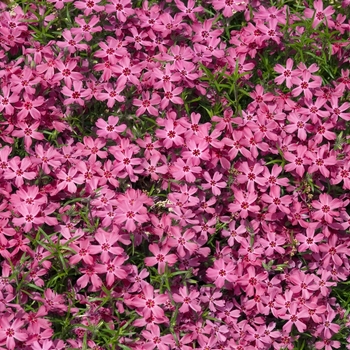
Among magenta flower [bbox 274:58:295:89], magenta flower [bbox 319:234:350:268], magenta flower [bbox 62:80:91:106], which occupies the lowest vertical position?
magenta flower [bbox 319:234:350:268]

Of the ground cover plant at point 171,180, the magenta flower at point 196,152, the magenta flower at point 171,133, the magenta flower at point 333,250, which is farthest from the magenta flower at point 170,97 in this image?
the magenta flower at point 333,250

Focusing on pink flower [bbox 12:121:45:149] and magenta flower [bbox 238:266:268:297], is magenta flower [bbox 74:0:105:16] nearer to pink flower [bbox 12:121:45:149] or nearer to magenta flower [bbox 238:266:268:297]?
pink flower [bbox 12:121:45:149]

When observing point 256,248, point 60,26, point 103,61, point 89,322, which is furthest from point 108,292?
point 60,26

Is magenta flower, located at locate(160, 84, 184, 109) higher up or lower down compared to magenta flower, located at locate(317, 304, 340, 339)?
higher up

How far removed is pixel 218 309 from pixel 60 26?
2.34m

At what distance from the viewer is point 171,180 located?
12.2 feet

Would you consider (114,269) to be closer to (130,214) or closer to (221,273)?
(130,214)

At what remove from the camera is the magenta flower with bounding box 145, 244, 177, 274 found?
3.57 m

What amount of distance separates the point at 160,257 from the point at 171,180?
51 cm

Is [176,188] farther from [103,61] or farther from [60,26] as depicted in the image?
[60,26]

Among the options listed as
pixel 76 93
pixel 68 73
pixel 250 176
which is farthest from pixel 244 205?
pixel 68 73

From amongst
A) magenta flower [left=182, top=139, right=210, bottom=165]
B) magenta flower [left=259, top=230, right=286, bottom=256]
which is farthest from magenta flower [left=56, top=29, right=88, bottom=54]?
magenta flower [left=259, top=230, right=286, bottom=256]

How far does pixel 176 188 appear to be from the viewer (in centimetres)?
377

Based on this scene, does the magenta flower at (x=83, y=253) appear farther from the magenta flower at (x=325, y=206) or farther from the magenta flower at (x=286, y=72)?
the magenta flower at (x=286, y=72)
